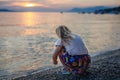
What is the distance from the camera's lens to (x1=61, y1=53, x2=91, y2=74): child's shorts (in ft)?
27.3

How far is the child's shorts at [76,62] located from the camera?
27.3 feet

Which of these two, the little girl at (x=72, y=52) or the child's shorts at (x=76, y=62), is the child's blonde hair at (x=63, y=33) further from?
the child's shorts at (x=76, y=62)

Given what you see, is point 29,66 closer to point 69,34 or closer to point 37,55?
point 37,55

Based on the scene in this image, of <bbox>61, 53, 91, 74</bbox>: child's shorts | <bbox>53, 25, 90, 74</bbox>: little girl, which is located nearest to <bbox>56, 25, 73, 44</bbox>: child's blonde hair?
<bbox>53, 25, 90, 74</bbox>: little girl

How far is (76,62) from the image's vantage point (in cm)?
837

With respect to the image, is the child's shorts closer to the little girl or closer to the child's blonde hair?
the little girl

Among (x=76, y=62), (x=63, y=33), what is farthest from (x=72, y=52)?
(x=63, y=33)

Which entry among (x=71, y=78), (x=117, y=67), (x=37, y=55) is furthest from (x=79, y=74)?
(x=37, y=55)

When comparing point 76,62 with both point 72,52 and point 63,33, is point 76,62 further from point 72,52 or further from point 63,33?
point 63,33

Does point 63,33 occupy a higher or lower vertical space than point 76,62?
higher

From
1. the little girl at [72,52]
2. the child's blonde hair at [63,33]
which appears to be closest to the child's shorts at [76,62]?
the little girl at [72,52]

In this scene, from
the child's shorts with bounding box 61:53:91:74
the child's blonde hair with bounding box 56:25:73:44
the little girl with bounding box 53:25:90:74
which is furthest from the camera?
the child's shorts with bounding box 61:53:91:74

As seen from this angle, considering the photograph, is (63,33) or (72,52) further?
(72,52)

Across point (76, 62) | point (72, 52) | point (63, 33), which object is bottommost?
point (76, 62)
